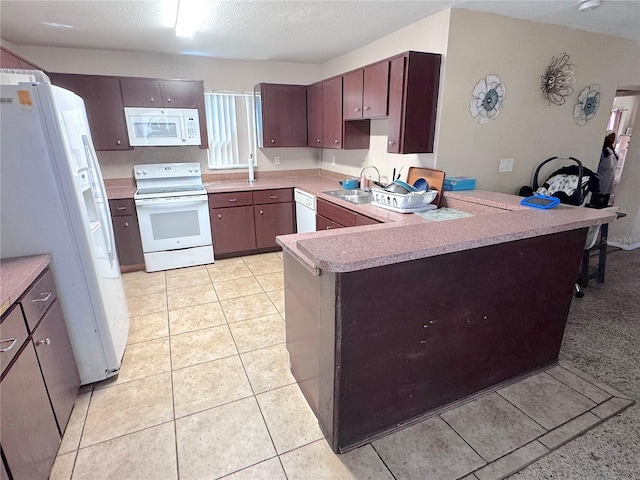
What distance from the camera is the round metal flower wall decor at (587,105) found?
315 centimetres

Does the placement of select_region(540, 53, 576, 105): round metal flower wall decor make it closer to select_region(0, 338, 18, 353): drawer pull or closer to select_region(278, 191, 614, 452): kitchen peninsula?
select_region(278, 191, 614, 452): kitchen peninsula

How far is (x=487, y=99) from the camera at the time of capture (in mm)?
2742

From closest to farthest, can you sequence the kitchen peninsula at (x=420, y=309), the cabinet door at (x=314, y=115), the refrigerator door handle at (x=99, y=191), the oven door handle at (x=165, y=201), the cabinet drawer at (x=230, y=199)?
the kitchen peninsula at (x=420, y=309)
the refrigerator door handle at (x=99, y=191)
the oven door handle at (x=165, y=201)
the cabinet drawer at (x=230, y=199)
the cabinet door at (x=314, y=115)

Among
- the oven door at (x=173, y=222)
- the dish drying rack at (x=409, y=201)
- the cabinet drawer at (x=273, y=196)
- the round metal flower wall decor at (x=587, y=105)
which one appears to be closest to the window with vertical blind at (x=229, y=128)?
the cabinet drawer at (x=273, y=196)

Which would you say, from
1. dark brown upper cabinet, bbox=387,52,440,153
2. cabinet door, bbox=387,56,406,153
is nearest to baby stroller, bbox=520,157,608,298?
dark brown upper cabinet, bbox=387,52,440,153

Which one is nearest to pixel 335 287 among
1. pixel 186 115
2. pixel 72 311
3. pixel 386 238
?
pixel 386 238

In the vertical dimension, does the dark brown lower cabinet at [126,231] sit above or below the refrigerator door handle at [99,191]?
below

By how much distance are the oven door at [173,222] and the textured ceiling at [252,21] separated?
59.4 inches

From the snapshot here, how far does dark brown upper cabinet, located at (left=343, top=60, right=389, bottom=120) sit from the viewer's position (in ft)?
8.80

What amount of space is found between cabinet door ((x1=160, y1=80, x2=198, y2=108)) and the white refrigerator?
1748 mm

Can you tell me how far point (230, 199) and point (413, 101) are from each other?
218cm

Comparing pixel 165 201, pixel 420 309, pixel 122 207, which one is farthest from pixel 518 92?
pixel 122 207

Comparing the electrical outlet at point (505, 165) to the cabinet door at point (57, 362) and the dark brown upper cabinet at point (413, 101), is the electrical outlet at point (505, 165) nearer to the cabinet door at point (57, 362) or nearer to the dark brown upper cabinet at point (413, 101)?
the dark brown upper cabinet at point (413, 101)

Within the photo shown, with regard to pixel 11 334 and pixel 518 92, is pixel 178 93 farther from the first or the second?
pixel 518 92
